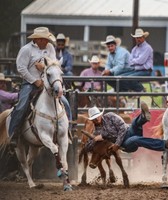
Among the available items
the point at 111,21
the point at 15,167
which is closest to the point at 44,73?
the point at 15,167

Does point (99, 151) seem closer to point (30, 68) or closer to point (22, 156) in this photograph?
point (22, 156)

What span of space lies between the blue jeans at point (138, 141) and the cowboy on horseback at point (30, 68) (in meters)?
1.12

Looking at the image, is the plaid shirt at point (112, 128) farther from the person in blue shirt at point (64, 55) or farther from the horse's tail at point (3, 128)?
the person in blue shirt at point (64, 55)

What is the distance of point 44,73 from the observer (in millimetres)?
12047

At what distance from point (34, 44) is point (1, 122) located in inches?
50.3

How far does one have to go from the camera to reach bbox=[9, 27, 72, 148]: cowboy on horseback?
40.8 feet

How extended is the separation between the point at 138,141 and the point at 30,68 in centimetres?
180

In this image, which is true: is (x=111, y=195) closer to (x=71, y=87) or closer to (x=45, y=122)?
(x=45, y=122)

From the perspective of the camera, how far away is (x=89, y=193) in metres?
11.2

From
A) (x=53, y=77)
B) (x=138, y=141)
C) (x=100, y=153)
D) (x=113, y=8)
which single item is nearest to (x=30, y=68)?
(x=53, y=77)

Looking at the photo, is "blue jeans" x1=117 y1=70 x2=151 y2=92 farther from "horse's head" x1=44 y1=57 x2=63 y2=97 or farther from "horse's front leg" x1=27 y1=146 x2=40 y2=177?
"horse's head" x1=44 y1=57 x2=63 y2=97

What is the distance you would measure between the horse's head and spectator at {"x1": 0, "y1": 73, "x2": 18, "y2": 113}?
185cm

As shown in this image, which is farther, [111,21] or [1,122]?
[111,21]

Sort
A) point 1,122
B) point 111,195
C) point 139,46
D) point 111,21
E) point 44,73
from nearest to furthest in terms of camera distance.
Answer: point 111,195, point 44,73, point 1,122, point 139,46, point 111,21
